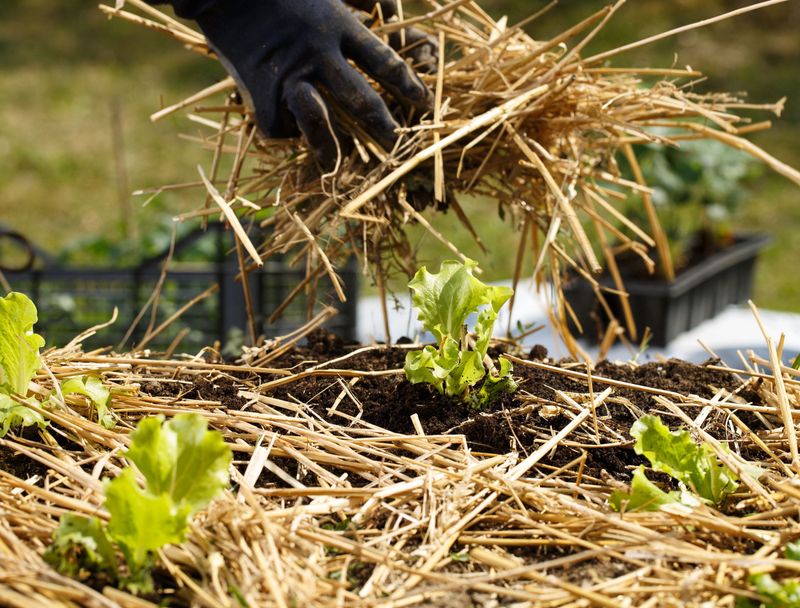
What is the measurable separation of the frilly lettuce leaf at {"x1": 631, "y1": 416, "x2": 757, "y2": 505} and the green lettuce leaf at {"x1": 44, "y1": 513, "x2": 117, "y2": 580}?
2.01ft

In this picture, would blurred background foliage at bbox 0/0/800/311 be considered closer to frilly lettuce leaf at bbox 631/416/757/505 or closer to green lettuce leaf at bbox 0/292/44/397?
green lettuce leaf at bbox 0/292/44/397

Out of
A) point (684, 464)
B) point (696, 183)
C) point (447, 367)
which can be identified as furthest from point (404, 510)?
point (696, 183)

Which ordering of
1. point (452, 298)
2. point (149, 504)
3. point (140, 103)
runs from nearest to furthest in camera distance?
1. point (149, 504)
2. point (452, 298)
3. point (140, 103)

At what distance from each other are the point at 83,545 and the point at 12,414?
0.29 meters

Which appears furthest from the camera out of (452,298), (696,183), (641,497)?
(696,183)

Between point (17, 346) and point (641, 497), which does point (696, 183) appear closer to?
point (641, 497)

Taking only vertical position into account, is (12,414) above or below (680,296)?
above

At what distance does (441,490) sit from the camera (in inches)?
41.3

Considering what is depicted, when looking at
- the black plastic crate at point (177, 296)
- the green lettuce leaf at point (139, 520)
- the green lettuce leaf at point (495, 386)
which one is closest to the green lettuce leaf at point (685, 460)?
the green lettuce leaf at point (495, 386)

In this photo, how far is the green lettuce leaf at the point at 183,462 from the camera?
2.96ft

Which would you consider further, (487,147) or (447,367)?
(487,147)

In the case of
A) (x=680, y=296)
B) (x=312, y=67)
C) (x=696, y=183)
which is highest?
(x=312, y=67)

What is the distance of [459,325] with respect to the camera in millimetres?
1266

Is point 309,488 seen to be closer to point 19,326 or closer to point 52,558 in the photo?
point 52,558
